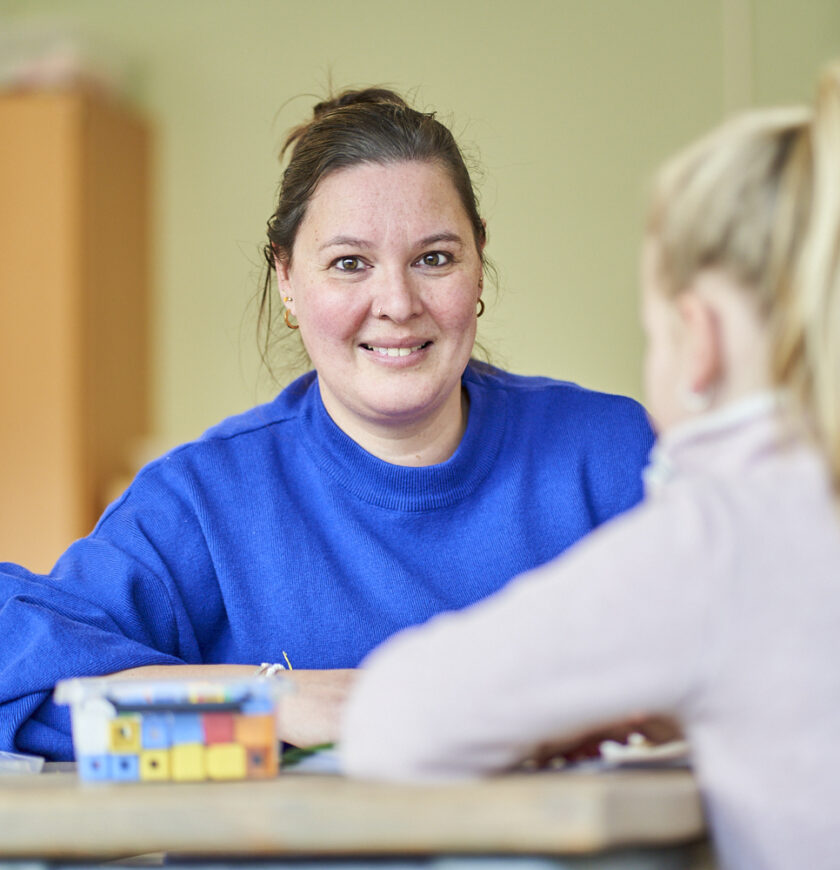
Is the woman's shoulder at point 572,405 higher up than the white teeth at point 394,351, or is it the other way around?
the white teeth at point 394,351

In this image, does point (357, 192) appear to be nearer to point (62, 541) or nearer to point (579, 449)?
point (579, 449)

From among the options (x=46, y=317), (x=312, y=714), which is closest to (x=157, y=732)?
(x=312, y=714)

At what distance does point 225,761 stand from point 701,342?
1.33 feet

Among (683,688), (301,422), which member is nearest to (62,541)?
(301,422)

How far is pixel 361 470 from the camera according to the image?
4.94 ft

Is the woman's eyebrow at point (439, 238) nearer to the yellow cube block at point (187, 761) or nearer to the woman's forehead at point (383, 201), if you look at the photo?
the woman's forehead at point (383, 201)

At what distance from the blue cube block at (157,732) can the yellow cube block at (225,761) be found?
1.1 inches

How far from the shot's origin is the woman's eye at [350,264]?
1.51 m

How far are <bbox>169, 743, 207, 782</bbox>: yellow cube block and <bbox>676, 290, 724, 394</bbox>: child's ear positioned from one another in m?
0.39

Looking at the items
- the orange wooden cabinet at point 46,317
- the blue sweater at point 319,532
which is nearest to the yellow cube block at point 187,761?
the blue sweater at point 319,532

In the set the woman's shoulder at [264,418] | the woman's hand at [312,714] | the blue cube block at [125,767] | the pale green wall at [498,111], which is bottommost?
the woman's hand at [312,714]

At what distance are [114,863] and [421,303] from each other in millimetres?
806

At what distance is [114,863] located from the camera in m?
0.89

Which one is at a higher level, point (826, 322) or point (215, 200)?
point (215, 200)
